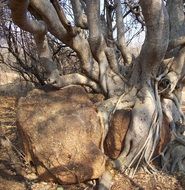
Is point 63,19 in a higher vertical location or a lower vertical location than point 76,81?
higher

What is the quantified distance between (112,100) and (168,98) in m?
1.01

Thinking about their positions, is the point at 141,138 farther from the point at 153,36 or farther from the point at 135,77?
the point at 153,36

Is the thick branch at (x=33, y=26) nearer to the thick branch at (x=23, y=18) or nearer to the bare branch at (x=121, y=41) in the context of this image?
the thick branch at (x=23, y=18)

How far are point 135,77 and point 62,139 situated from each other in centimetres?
155

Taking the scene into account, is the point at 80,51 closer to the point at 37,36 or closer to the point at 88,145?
the point at 37,36

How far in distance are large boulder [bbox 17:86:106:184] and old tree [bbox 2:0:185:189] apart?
0.21 metres

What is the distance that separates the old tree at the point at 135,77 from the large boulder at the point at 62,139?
0.21 metres

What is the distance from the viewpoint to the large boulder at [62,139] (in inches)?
178

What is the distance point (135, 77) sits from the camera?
5.43 metres

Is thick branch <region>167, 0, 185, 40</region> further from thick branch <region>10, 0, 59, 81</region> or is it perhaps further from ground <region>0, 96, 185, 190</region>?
ground <region>0, 96, 185, 190</region>

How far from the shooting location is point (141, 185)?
15.5 ft

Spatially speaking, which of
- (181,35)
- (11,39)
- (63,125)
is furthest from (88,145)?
(11,39)

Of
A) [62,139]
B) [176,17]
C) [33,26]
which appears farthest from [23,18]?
[176,17]

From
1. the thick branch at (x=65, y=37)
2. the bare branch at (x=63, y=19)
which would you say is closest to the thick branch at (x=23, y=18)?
the thick branch at (x=65, y=37)
